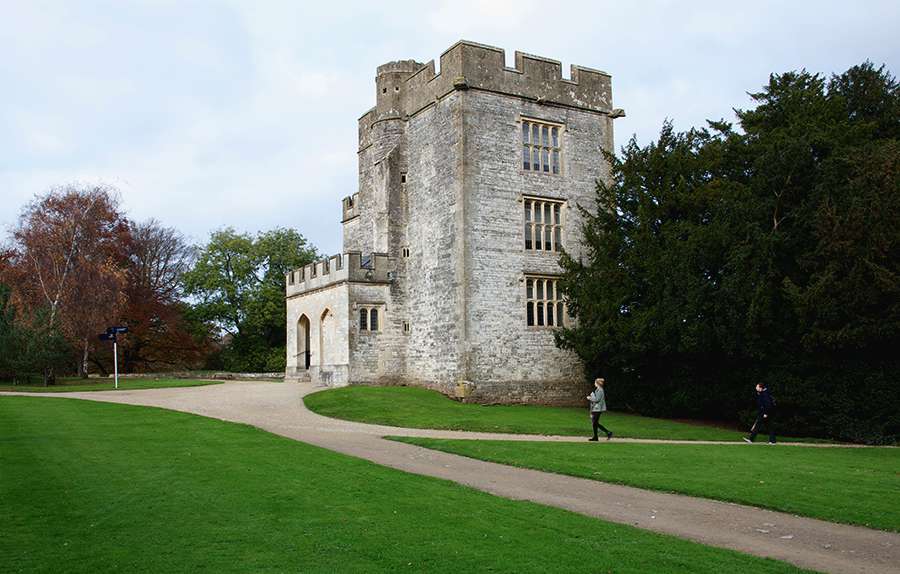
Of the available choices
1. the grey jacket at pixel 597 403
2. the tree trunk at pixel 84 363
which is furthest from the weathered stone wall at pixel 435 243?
the tree trunk at pixel 84 363

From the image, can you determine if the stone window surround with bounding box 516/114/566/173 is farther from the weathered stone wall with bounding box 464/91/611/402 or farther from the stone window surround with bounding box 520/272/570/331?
the stone window surround with bounding box 520/272/570/331

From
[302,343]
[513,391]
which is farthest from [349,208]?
[513,391]

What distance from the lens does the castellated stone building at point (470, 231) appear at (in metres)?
28.1

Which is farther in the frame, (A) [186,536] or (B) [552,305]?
(B) [552,305]

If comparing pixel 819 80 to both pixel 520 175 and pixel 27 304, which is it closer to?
pixel 520 175

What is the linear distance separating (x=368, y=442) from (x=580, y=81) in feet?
64.2

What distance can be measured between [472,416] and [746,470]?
34.6 feet

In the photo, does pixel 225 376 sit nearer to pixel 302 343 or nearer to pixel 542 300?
pixel 302 343

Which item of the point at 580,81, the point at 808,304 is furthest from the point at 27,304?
the point at 808,304

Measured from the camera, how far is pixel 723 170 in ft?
85.5

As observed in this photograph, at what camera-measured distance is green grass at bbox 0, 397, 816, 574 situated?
6852mm

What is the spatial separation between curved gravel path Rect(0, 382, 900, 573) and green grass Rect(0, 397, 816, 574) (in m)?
0.59

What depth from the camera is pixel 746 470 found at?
1348 centimetres

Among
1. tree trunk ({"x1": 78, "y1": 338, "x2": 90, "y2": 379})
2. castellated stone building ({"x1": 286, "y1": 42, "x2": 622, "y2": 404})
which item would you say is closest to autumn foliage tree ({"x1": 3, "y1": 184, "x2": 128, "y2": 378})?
tree trunk ({"x1": 78, "y1": 338, "x2": 90, "y2": 379})
